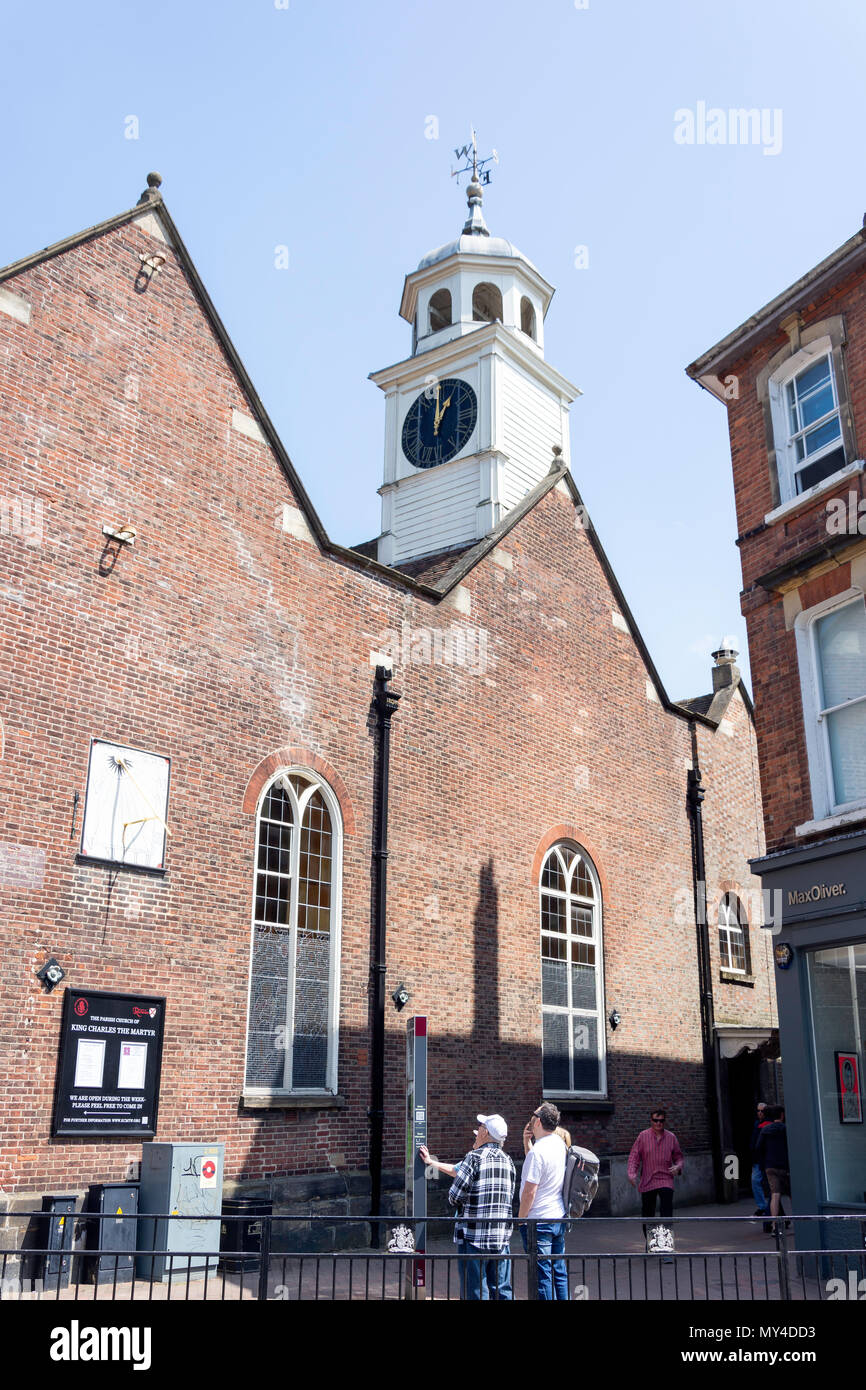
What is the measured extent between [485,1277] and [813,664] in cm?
770

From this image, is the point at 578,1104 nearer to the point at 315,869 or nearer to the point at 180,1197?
the point at 315,869

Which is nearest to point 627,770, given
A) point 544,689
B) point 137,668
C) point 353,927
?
point 544,689

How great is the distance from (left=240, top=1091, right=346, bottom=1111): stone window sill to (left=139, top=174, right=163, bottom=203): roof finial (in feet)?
35.5

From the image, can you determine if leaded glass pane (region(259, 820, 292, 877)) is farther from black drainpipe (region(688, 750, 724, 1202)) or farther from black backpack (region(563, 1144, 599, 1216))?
black drainpipe (region(688, 750, 724, 1202))

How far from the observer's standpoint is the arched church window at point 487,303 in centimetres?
2922

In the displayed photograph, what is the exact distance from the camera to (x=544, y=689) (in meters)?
19.2

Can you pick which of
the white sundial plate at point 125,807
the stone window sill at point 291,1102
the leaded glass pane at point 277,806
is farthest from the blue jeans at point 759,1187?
the white sundial plate at point 125,807

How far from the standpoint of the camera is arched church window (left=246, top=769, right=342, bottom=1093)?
1362 cm

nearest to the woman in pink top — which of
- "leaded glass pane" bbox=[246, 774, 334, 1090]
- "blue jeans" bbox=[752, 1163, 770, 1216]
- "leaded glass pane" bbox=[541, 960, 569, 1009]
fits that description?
"blue jeans" bbox=[752, 1163, 770, 1216]

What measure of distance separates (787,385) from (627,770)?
819cm

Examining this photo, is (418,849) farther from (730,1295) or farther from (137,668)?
(730,1295)

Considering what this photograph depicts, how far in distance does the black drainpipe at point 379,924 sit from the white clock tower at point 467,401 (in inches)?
366

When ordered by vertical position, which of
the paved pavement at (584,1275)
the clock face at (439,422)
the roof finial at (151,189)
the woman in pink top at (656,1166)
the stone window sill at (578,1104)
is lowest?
the paved pavement at (584,1275)

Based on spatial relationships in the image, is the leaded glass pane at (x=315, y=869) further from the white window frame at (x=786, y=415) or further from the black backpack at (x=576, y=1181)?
the white window frame at (x=786, y=415)
